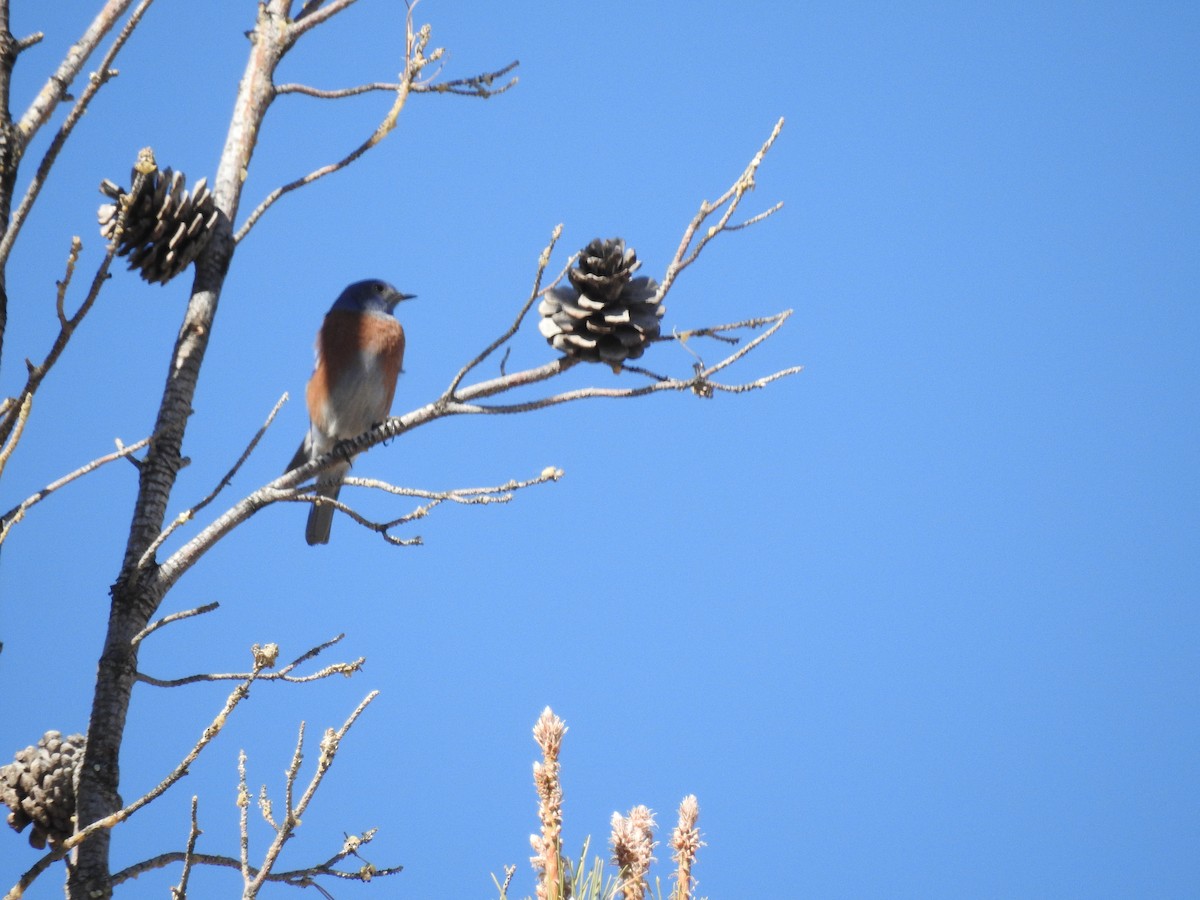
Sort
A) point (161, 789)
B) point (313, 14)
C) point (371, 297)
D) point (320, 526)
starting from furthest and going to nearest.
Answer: point (371, 297), point (320, 526), point (313, 14), point (161, 789)

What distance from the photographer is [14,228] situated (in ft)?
6.85

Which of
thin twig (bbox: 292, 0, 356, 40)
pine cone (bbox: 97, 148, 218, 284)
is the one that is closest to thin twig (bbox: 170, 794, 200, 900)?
pine cone (bbox: 97, 148, 218, 284)

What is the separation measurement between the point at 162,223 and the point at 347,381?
84.5 inches

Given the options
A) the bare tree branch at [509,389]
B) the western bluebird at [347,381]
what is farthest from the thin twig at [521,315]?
the western bluebird at [347,381]

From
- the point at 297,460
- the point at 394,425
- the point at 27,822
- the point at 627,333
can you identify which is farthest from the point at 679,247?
the point at 297,460

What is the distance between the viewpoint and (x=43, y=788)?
8.46ft

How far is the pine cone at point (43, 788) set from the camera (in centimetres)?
258

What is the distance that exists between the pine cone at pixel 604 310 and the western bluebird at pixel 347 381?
2557 millimetres

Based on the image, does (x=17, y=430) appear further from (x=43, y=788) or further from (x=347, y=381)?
(x=347, y=381)

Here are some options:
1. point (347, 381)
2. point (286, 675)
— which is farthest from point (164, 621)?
point (347, 381)

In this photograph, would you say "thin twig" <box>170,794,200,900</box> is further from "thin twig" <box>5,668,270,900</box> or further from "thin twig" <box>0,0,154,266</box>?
"thin twig" <box>0,0,154,266</box>

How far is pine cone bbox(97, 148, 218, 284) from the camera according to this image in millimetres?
2979

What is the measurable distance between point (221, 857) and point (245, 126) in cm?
179

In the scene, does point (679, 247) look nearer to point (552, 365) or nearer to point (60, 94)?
point (552, 365)
